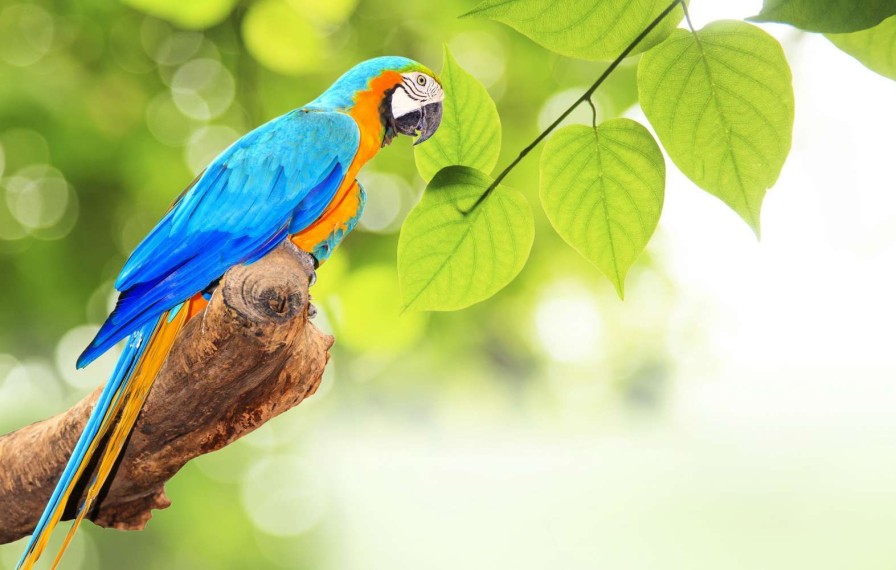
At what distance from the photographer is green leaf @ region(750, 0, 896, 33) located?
0.79 feet

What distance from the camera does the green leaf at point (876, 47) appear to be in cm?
30

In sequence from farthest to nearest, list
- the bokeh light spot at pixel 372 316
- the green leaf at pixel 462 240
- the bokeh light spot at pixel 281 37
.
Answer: the bokeh light spot at pixel 281 37 → the bokeh light spot at pixel 372 316 → the green leaf at pixel 462 240

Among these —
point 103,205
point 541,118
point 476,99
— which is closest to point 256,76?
point 103,205

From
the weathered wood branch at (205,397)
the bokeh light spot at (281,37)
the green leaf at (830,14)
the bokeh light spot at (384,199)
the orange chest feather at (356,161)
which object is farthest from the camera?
the bokeh light spot at (384,199)

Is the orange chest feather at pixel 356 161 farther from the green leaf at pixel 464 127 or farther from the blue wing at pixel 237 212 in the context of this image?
the green leaf at pixel 464 127

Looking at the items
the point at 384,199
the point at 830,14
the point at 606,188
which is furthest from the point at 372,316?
the point at 830,14

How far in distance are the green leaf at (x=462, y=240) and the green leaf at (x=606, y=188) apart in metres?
0.03

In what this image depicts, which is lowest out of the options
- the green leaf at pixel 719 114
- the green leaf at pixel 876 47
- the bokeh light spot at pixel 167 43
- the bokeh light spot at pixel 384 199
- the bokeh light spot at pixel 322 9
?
the bokeh light spot at pixel 384 199

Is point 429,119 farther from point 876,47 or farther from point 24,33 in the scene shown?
point 24,33

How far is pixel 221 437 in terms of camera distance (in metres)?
0.61

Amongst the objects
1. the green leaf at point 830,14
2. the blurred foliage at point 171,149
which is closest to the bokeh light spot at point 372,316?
the blurred foliage at point 171,149

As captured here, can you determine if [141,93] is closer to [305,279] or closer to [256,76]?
[256,76]

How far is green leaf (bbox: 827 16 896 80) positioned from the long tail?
450 mm

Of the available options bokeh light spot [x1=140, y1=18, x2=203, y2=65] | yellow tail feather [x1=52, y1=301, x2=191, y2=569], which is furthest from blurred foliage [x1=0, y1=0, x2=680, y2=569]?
yellow tail feather [x1=52, y1=301, x2=191, y2=569]
